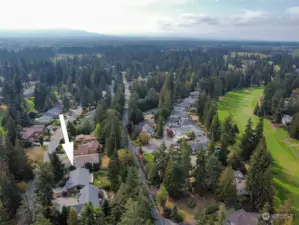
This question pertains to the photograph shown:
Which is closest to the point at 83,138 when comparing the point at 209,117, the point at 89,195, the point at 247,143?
the point at 89,195

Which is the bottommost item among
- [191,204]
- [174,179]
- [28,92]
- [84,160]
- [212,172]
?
[191,204]

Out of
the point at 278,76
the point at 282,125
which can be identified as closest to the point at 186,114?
the point at 282,125

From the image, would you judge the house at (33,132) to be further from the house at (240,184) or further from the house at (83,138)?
the house at (240,184)

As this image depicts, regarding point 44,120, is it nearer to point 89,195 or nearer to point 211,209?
point 89,195

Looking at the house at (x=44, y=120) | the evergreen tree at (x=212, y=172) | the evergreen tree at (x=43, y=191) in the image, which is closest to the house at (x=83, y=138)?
the house at (x=44, y=120)

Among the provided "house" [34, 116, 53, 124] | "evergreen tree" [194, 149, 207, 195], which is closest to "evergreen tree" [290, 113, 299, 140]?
"evergreen tree" [194, 149, 207, 195]

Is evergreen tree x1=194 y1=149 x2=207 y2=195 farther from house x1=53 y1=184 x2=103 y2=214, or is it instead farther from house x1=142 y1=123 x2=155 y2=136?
house x1=142 y1=123 x2=155 y2=136
